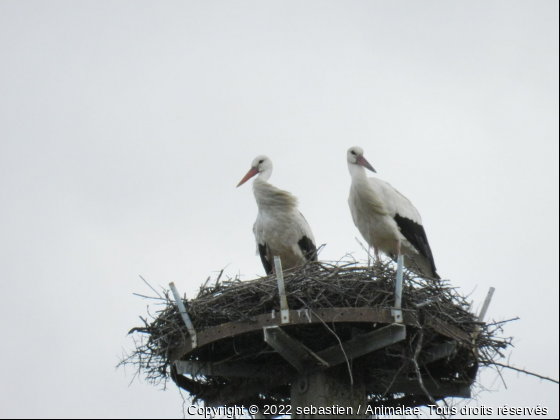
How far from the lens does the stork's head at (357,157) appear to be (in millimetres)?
7815

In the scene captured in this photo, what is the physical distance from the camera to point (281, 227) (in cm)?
768

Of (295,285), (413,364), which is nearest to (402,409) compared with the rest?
(413,364)

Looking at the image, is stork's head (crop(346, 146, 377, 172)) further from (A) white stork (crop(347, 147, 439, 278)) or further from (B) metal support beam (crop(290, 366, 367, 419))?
(B) metal support beam (crop(290, 366, 367, 419))

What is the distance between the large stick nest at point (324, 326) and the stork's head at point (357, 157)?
2.30 metres

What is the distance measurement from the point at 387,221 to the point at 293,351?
2578 mm

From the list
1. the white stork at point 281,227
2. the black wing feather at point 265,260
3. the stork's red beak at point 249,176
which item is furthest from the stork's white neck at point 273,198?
the stork's red beak at point 249,176

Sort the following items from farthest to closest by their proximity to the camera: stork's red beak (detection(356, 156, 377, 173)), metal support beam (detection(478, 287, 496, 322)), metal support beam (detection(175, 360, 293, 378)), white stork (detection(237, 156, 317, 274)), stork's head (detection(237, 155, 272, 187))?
1. stork's head (detection(237, 155, 272, 187))
2. stork's red beak (detection(356, 156, 377, 173))
3. white stork (detection(237, 156, 317, 274))
4. metal support beam (detection(478, 287, 496, 322))
5. metal support beam (detection(175, 360, 293, 378))

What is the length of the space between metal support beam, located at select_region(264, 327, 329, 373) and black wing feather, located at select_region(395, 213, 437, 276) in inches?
101

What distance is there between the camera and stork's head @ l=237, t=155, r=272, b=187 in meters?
8.35

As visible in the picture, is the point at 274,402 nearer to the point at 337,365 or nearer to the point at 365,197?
the point at 337,365

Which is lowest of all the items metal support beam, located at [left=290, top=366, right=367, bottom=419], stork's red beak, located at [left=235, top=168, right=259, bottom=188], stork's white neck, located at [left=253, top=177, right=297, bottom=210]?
metal support beam, located at [left=290, top=366, right=367, bottom=419]

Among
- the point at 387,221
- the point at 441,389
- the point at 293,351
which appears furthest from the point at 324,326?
the point at 387,221

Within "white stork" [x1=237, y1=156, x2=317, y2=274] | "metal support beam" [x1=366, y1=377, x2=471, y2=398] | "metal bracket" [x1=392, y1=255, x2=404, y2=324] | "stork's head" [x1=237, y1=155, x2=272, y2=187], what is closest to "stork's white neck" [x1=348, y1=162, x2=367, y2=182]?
"white stork" [x1=237, y1=156, x2=317, y2=274]

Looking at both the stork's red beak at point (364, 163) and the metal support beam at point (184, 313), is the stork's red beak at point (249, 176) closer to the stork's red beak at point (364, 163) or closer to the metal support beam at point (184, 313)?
the stork's red beak at point (364, 163)
